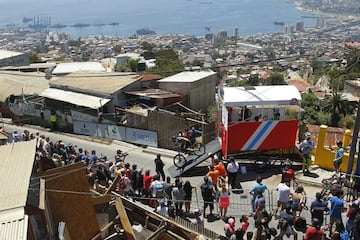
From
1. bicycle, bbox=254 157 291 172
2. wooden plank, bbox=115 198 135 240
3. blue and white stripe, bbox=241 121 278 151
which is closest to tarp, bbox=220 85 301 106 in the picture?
blue and white stripe, bbox=241 121 278 151

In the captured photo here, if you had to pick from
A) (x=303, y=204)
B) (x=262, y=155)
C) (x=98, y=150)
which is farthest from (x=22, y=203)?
(x=98, y=150)

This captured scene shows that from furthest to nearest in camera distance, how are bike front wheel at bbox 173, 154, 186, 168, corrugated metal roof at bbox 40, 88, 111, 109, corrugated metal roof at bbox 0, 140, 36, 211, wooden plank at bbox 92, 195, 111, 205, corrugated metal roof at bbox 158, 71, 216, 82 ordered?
corrugated metal roof at bbox 158, 71, 216, 82, corrugated metal roof at bbox 40, 88, 111, 109, bike front wheel at bbox 173, 154, 186, 168, wooden plank at bbox 92, 195, 111, 205, corrugated metal roof at bbox 0, 140, 36, 211

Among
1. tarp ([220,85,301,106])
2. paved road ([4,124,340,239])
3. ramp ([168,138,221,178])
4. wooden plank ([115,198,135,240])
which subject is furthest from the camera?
ramp ([168,138,221,178])

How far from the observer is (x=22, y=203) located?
22.1ft

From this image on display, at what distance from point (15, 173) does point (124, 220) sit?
396 cm

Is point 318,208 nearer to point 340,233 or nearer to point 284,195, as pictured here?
point 340,233

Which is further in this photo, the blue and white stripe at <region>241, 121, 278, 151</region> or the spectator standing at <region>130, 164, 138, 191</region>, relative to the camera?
the blue and white stripe at <region>241, 121, 278, 151</region>

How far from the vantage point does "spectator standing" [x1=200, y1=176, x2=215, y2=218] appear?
11.1 m

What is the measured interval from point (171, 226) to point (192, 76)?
15.5 meters

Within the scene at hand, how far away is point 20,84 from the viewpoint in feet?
90.0

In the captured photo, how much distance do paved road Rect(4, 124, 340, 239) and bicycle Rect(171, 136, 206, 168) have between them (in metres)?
0.57

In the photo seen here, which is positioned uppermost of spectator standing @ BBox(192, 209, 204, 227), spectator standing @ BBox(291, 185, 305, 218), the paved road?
spectator standing @ BBox(291, 185, 305, 218)

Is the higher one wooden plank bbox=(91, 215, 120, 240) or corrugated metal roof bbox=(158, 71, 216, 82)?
corrugated metal roof bbox=(158, 71, 216, 82)

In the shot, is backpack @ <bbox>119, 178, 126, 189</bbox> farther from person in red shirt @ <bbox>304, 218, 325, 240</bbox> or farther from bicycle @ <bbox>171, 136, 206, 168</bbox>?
person in red shirt @ <bbox>304, 218, 325, 240</bbox>
